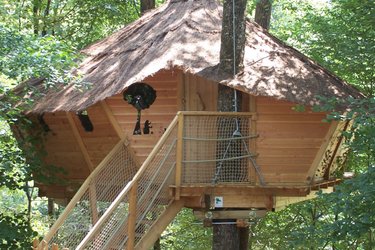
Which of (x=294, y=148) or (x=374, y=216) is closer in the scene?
(x=374, y=216)

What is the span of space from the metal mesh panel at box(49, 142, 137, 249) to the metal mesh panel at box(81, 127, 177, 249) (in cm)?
60

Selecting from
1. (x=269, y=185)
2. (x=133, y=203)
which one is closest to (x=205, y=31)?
(x=269, y=185)

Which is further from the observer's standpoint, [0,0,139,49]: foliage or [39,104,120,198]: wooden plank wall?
[0,0,139,49]: foliage

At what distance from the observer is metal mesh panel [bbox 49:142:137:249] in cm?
860

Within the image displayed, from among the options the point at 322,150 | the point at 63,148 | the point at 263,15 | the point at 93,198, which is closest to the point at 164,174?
the point at 93,198

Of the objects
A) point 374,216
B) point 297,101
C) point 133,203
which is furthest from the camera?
point 297,101

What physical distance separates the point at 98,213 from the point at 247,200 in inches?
81.8

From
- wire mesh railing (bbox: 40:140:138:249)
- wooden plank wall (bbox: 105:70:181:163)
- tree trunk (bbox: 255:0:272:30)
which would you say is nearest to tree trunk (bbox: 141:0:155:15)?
tree trunk (bbox: 255:0:272:30)

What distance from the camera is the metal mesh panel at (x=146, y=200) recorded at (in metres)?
8.17

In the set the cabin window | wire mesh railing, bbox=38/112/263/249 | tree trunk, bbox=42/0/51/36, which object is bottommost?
wire mesh railing, bbox=38/112/263/249

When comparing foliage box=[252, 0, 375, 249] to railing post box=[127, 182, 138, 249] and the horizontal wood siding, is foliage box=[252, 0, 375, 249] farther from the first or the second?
the horizontal wood siding

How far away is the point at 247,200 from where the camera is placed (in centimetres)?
935

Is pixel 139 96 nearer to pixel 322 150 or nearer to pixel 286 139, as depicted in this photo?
pixel 286 139

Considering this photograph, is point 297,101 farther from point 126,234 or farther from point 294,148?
point 126,234
